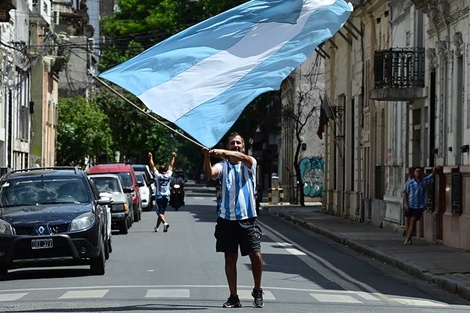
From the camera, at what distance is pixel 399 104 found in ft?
118

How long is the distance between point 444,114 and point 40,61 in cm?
3558

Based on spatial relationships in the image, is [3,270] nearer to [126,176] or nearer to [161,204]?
[161,204]

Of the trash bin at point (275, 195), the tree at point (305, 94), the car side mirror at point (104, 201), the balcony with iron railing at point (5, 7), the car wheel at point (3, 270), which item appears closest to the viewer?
the car wheel at point (3, 270)

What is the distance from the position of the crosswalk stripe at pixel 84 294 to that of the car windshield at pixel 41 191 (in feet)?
12.0

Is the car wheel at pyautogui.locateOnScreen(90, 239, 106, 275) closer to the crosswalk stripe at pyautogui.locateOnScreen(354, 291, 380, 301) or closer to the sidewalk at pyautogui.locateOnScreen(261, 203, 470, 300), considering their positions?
the crosswalk stripe at pyautogui.locateOnScreen(354, 291, 380, 301)

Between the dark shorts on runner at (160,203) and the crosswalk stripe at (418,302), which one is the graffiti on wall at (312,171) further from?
the crosswalk stripe at (418,302)

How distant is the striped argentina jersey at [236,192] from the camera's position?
47.3 feet

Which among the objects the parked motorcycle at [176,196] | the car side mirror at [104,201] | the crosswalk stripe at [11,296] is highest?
the car side mirror at [104,201]

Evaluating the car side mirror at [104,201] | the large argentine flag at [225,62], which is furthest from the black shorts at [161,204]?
the large argentine flag at [225,62]

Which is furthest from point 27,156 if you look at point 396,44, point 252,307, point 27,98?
point 252,307

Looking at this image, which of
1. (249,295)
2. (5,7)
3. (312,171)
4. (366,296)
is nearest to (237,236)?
(249,295)

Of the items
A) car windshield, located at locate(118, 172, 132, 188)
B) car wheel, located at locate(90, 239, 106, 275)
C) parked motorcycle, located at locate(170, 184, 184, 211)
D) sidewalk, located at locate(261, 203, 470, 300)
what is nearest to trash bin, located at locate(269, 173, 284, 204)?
parked motorcycle, located at locate(170, 184, 184, 211)

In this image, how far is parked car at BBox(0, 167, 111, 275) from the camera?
61.2ft

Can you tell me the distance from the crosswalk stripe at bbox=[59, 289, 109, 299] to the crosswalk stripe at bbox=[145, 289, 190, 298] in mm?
614
